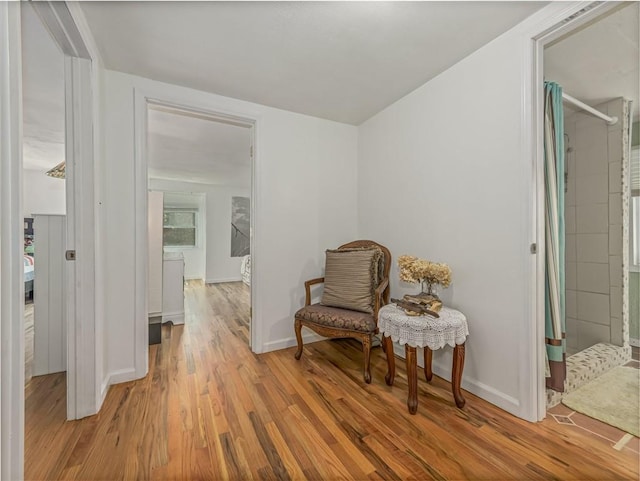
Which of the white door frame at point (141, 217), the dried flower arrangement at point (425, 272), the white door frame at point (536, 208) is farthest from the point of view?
the white door frame at point (141, 217)

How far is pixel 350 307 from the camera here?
2363 mm

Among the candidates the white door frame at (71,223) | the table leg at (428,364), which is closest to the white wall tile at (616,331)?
the table leg at (428,364)

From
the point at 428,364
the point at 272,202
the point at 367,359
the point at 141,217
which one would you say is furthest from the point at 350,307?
the point at 141,217

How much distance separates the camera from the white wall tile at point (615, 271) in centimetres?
245

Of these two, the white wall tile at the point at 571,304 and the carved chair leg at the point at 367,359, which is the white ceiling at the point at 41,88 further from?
the white wall tile at the point at 571,304

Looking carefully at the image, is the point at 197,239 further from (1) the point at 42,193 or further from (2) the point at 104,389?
(2) the point at 104,389

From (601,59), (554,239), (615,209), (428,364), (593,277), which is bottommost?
(428,364)

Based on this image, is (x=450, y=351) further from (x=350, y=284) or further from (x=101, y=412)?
(x=101, y=412)

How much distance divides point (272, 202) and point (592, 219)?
3.00 metres

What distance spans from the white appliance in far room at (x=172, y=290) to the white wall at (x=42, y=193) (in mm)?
3421

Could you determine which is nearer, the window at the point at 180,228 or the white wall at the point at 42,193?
the white wall at the point at 42,193

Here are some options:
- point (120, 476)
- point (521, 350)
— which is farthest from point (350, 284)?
point (120, 476)

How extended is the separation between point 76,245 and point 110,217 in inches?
17.4

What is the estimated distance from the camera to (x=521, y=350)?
1643 millimetres
